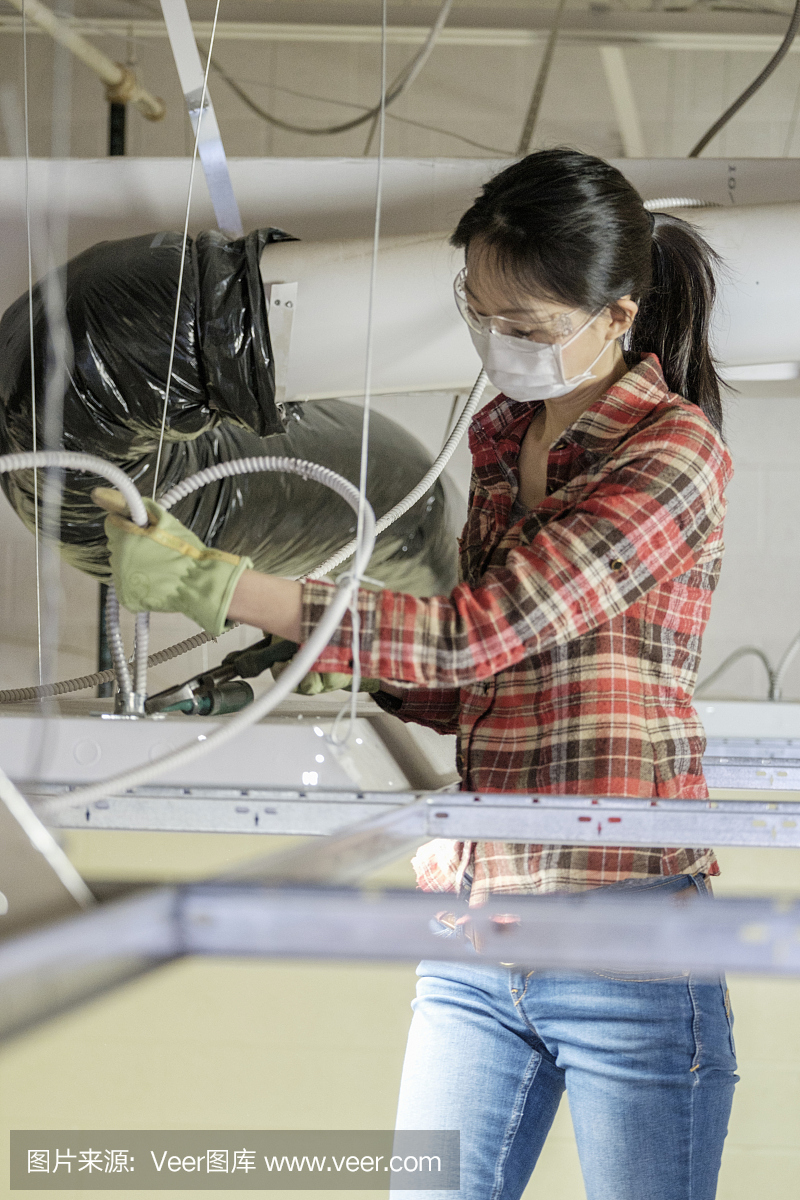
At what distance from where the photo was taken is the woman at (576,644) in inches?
28.7

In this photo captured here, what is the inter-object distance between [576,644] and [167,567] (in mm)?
335

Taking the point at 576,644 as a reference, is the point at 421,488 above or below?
above

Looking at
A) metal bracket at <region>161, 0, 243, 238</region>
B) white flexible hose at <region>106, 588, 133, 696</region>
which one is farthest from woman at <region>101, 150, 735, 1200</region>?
metal bracket at <region>161, 0, 243, 238</region>

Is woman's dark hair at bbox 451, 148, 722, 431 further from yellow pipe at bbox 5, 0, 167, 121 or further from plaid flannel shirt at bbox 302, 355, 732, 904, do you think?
yellow pipe at bbox 5, 0, 167, 121

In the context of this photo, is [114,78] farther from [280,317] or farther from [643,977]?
[643,977]

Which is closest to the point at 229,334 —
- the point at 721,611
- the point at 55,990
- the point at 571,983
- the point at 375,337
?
the point at 375,337

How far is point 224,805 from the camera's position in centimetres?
81

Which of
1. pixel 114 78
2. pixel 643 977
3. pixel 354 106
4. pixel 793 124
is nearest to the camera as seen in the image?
pixel 643 977

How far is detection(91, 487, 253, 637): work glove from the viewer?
2.34ft

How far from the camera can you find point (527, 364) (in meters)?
0.87

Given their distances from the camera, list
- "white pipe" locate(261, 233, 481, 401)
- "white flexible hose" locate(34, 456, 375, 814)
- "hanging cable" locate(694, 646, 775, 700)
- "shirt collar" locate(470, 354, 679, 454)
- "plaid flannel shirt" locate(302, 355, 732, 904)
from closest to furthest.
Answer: "white flexible hose" locate(34, 456, 375, 814), "plaid flannel shirt" locate(302, 355, 732, 904), "shirt collar" locate(470, 354, 679, 454), "white pipe" locate(261, 233, 481, 401), "hanging cable" locate(694, 646, 775, 700)

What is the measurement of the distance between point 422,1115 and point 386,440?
4.09 ft

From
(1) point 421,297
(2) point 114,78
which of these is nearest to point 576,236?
(1) point 421,297

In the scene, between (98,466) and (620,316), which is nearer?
(98,466)
